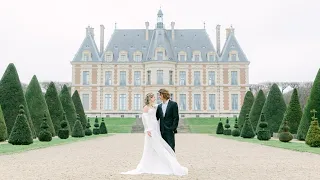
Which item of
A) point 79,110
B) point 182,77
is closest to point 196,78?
point 182,77

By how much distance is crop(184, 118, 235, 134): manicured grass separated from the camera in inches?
1556

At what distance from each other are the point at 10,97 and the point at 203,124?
25716mm

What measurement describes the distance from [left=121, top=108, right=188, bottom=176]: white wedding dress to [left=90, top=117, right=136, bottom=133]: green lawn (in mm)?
30093

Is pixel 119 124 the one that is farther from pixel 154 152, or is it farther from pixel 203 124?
pixel 154 152

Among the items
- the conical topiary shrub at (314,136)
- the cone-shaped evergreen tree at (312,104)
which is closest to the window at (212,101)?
the cone-shaped evergreen tree at (312,104)

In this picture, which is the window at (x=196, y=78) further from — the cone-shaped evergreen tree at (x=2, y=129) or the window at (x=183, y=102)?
the cone-shaped evergreen tree at (x=2, y=129)

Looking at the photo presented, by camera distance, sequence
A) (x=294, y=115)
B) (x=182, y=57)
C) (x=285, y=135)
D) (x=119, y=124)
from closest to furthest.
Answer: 1. (x=285, y=135)
2. (x=294, y=115)
3. (x=119, y=124)
4. (x=182, y=57)

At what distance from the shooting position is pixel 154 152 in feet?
30.7

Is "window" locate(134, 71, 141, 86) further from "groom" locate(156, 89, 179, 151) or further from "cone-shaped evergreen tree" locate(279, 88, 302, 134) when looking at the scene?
"groom" locate(156, 89, 179, 151)

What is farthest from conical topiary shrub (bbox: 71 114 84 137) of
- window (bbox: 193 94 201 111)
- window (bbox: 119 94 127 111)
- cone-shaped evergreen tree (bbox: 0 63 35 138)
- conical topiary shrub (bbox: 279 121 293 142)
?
window (bbox: 193 94 201 111)

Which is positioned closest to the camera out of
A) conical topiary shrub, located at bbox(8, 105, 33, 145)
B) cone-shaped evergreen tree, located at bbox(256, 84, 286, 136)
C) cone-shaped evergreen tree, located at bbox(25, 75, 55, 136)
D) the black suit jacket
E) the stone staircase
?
the black suit jacket

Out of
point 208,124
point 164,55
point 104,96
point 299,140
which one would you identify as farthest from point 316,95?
point 104,96

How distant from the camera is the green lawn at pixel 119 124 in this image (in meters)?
39.7

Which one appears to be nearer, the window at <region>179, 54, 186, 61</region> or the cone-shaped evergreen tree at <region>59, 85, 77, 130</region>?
the cone-shaped evergreen tree at <region>59, 85, 77, 130</region>
